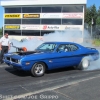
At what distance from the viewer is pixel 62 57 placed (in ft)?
27.0

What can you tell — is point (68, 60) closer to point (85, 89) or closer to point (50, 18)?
point (85, 89)

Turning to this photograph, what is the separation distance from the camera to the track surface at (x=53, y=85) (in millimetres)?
5406

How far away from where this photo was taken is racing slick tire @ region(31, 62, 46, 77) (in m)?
7.49

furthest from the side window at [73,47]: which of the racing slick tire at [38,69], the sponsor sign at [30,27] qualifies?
the sponsor sign at [30,27]

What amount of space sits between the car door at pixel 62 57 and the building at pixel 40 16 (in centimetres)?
2148

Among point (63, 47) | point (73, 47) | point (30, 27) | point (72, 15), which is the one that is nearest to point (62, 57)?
point (63, 47)

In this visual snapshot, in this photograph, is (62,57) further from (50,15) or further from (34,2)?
(34,2)

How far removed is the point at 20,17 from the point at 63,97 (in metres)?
28.1

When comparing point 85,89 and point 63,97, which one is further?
point 85,89

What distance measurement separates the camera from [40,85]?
641cm

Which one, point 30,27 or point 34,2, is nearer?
point 34,2

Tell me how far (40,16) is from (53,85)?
1022 inches

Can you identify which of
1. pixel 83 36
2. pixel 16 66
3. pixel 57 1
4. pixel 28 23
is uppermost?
pixel 57 1

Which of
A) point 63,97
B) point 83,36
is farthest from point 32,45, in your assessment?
point 63,97
